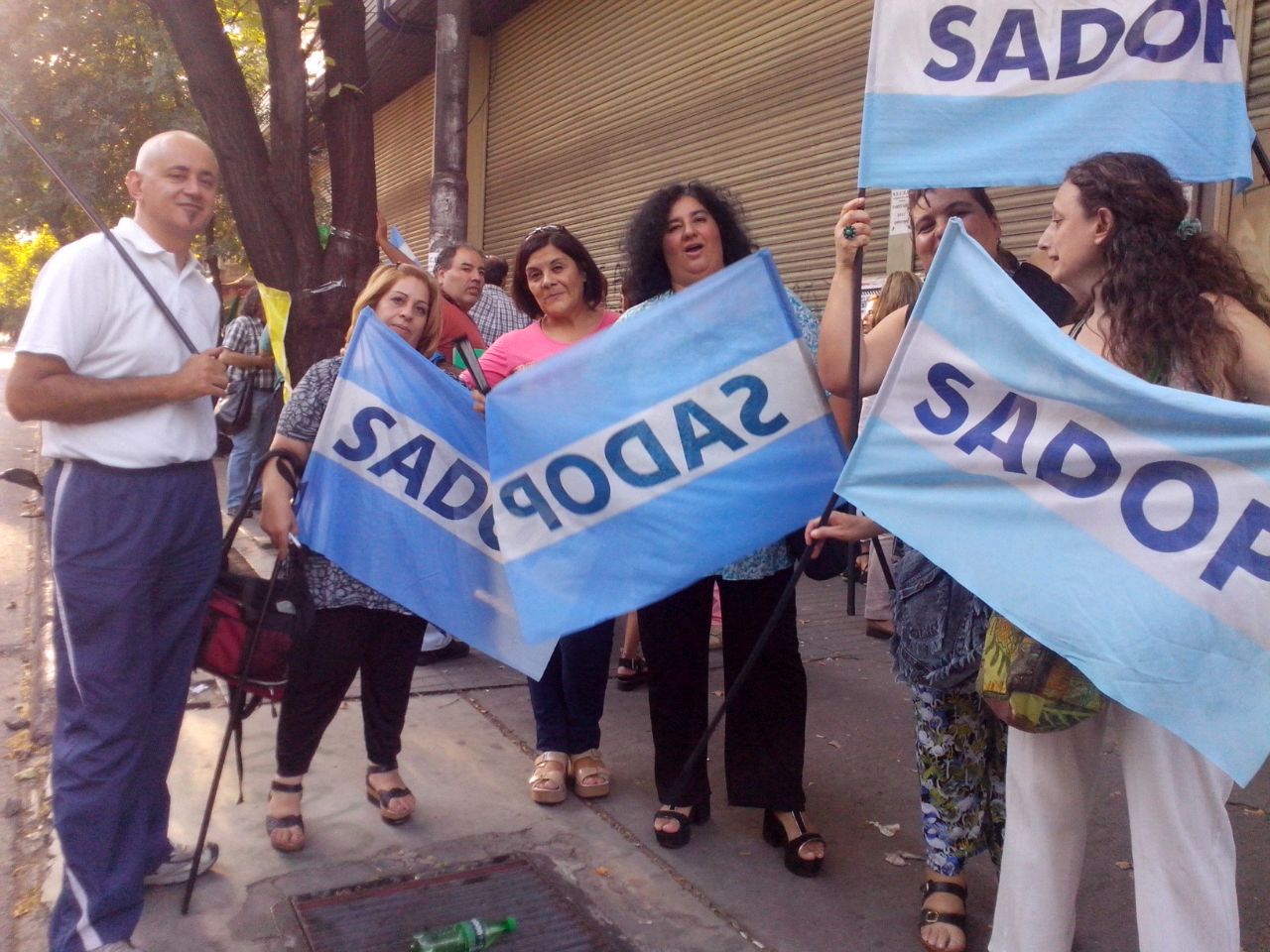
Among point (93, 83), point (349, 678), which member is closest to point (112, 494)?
point (349, 678)

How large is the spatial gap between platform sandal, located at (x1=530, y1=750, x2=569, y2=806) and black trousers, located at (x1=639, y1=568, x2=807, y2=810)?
413mm

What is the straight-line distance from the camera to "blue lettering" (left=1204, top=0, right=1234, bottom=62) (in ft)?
9.01

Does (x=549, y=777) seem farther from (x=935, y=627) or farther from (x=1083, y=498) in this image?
(x=1083, y=498)

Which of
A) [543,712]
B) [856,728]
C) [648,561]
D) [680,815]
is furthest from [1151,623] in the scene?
[856,728]

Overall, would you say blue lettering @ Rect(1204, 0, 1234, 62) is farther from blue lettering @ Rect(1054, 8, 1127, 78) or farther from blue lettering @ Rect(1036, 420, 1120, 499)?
blue lettering @ Rect(1036, 420, 1120, 499)

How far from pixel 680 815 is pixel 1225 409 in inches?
80.0

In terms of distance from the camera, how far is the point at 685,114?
970cm

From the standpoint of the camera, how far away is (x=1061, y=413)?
227 cm

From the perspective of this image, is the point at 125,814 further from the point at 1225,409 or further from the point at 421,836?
the point at 1225,409

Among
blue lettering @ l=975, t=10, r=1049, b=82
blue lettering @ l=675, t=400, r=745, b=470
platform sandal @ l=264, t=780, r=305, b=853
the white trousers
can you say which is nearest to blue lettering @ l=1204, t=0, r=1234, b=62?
blue lettering @ l=975, t=10, r=1049, b=82

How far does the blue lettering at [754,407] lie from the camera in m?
3.09

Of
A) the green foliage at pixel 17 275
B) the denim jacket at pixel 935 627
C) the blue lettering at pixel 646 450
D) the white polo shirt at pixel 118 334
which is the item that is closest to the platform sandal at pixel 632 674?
the blue lettering at pixel 646 450

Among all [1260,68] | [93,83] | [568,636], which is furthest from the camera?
[93,83]

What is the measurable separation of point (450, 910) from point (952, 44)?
101 inches
